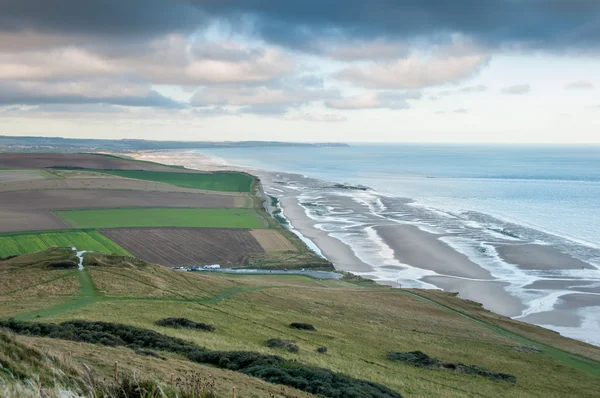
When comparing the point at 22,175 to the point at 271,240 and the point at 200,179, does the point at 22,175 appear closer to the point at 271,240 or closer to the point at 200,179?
the point at 200,179

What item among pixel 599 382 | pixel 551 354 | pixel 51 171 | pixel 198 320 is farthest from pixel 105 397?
pixel 51 171

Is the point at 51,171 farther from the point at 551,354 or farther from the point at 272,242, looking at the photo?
the point at 551,354

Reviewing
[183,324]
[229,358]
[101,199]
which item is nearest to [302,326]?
[183,324]

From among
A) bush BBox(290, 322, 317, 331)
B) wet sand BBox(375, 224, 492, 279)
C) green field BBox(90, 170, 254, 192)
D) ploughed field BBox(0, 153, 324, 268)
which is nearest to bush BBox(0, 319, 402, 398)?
bush BBox(290, 322, 317, 331)

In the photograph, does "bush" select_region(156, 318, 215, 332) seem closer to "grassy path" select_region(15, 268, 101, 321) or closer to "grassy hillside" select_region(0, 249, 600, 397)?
"grassy hillside" select_region(0, 249, 600, 397)

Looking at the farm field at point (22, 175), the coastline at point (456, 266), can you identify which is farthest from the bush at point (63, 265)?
the farm field at point (22, 175)

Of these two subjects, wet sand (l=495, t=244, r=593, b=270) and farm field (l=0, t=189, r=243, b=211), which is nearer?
wet sand (l=495, t=244, r=593, b=270)
